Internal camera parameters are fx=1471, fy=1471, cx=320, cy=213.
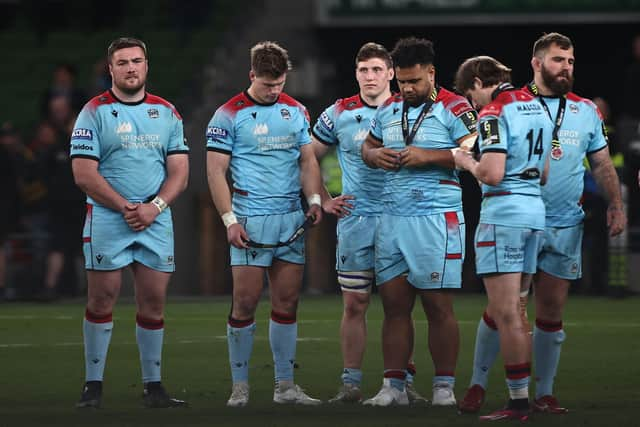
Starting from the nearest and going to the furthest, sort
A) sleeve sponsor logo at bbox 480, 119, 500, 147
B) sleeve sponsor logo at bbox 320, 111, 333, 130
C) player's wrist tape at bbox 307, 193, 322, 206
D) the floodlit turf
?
sleeve sponsor logo at bbox 480, 119, 500, 147 → the floodlit turf → player's wrist tape at bbox 307, 193, 322, 206 → sleeve sponsor logo at bbox 320, 111, 333, 130

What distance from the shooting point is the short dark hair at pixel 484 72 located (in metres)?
8.57

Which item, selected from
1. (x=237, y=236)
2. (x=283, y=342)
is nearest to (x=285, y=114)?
(x=237, y=236)

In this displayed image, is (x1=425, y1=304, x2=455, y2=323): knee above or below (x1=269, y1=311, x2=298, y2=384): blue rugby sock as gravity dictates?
above

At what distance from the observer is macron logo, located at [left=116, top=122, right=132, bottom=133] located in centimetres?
880

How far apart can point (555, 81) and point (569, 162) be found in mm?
483

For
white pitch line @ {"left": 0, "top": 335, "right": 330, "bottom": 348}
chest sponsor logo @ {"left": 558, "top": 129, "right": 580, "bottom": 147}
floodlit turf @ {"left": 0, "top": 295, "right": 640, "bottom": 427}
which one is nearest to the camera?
floodlit turf @ {"left": 0, "top": 295, "right": 640, "bottom": 427}

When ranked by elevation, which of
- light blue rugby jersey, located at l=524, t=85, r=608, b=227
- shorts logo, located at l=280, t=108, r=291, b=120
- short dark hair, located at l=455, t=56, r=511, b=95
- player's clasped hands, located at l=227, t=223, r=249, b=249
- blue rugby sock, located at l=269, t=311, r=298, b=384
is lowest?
blue rugby sock, located at l=269, t=311, r=298, b=384

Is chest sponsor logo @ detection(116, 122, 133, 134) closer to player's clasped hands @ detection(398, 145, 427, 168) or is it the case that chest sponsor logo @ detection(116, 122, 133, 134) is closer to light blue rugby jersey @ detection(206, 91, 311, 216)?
light blue rugby jersey @ detection(206, 91, 311, 216)

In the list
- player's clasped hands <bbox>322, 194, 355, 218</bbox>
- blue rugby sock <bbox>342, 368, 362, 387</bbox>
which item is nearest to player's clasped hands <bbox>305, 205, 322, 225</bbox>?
player's clasped hands <bbox>322, 194, 355, 218</bbox>

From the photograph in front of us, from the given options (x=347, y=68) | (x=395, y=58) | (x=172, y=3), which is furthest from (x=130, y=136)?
(x=172, y=3)

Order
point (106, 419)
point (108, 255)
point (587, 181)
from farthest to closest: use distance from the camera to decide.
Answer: point (587, 181)
point (108, 255)
point (106, 419)

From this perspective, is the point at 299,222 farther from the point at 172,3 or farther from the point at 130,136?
the point at 172,3

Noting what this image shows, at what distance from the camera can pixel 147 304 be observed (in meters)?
8.91

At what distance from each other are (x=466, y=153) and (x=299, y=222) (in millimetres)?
1379
